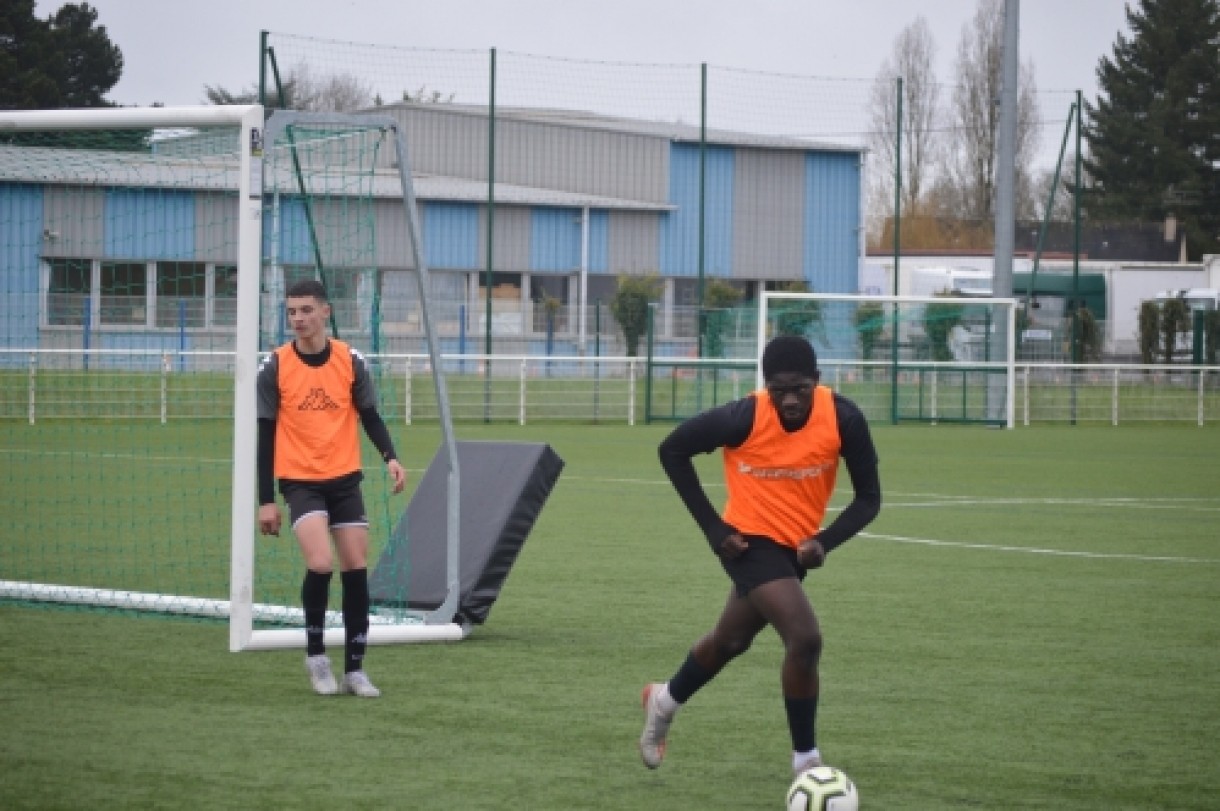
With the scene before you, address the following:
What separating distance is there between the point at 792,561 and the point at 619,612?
4706 millimetres

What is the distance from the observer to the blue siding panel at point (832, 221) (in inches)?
1956

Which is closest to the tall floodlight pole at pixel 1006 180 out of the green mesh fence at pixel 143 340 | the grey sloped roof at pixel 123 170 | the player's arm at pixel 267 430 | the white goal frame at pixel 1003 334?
the white goal frame at pixel 1003 334

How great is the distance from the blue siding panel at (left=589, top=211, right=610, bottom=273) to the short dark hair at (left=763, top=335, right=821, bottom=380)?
139 feet

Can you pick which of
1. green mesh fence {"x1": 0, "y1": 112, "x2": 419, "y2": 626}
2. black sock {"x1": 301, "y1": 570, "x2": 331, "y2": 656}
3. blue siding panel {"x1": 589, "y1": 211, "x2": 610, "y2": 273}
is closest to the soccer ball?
black sock {"x1": 301, "y1": 570, "x2": 331, "y2": 656}

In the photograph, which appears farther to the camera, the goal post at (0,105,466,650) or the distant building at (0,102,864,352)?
the distant building at (0,102,864,352)

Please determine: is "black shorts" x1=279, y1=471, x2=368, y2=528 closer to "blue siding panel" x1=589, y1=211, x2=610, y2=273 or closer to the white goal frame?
the white goal frame

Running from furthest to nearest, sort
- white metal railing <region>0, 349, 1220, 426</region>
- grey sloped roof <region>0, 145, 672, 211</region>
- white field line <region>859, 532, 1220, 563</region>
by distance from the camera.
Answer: white metal railing <region>0, 349, 1220, 426</region> < white field line <region>859, 532, 1220, 563</region> < grey sloped roof <region>0, 145, 672, 211</region>

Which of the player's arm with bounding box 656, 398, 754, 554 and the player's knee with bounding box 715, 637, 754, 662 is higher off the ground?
the player's arm with bounding box 656, 398, 754, 554

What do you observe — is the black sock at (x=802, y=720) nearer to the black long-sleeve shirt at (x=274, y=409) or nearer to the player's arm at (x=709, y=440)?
the player's arm at (x=709, y=440)

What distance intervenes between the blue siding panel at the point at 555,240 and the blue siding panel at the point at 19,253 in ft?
99.1

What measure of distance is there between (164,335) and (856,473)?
1943 cm

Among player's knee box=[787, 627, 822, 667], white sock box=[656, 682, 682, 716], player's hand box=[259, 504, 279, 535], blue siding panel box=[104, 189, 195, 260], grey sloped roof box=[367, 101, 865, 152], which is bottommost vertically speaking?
white sock box=[656, 682, 682, 716]

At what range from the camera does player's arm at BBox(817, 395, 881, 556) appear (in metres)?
7.04

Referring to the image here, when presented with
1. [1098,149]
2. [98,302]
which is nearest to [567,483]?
[98,302]
